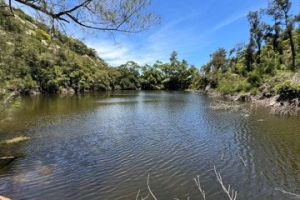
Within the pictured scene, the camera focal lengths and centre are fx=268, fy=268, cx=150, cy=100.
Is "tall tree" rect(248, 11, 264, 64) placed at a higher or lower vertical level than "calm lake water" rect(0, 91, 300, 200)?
higher

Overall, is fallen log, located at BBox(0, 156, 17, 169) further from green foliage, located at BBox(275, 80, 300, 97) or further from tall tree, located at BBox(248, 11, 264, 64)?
tall tree, located at BBox(248, 11, 264, 64)

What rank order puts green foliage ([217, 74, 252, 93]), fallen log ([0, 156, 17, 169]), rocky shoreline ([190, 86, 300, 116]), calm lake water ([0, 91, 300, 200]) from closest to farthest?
calm lake water ([0, 91, 300, 200]) < fallen log ([0, 156, 17, 169]) < rocky shoreline ([190, 86, 300, 116]) < green foliage ([217, 74, 252, 93])

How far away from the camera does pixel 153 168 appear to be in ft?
40.8

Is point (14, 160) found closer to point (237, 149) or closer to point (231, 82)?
point (237, 149)

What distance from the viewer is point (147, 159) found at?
1373 cm

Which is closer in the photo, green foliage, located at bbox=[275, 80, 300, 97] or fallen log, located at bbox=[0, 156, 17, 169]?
fallen log, located at bbox=[0, 156, 17, 169]

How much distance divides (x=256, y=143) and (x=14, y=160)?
45.2 feet

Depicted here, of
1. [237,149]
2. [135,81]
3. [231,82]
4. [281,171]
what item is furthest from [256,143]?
[135,81]

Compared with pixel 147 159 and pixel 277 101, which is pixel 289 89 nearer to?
pixel 277 101

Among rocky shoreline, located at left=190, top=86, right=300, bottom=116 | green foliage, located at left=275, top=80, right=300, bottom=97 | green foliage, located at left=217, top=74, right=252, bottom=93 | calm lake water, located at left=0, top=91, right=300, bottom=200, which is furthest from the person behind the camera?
green foliage, located at left=217, top=74, right=252, bottom=93

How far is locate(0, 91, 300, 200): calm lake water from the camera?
32.9ft

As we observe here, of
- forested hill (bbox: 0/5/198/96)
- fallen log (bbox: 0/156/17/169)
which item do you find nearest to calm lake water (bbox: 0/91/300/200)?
fallen log (bbox: 0/156/17/169)

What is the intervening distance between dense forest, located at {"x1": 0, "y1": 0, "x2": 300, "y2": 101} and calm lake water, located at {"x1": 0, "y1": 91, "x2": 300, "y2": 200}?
3970 mm

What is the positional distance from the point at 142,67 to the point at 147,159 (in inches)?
4106
